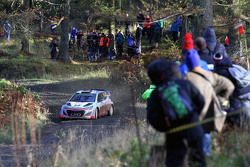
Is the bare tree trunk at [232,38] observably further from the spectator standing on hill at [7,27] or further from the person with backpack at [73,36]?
the person with backpack at [73,36]

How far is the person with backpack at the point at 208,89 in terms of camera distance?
24.8 ft

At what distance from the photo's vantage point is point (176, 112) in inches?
259

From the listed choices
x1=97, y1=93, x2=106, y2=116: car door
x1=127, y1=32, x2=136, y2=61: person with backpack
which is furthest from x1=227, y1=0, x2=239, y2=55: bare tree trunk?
x1=127, y1=32, x2=136, y2=61: person with backpack

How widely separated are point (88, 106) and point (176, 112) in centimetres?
2333

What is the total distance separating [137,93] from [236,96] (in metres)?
19.2

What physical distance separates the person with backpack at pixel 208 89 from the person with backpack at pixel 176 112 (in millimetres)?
569

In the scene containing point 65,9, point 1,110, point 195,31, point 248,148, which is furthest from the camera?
point 65,9

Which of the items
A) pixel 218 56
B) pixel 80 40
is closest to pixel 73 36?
pixel 80 40

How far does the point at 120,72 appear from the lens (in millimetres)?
35406

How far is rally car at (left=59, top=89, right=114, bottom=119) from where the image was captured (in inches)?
1166

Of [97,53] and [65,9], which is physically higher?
[65,9]

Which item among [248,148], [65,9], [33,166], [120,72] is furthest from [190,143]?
[65,9]

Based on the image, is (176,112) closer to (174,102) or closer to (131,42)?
(174,102)

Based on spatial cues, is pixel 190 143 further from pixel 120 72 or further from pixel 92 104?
pixel 120 72
